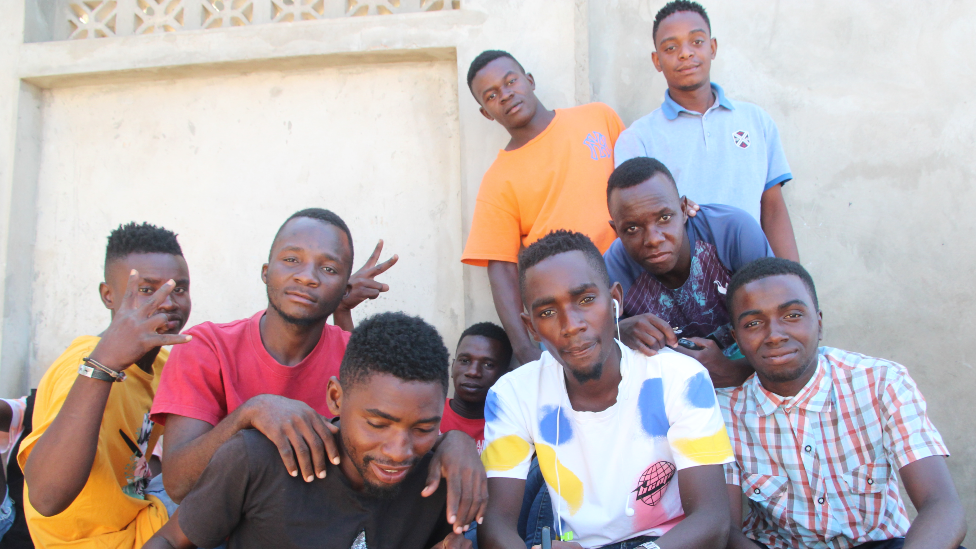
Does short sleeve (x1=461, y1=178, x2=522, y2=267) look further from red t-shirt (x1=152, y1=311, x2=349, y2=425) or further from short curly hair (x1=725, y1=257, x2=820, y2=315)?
short curly hair (x1=725, y1=257, x2=820, y2=315)

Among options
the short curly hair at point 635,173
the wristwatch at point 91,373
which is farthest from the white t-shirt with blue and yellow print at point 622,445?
the wristwatch at point 91,373

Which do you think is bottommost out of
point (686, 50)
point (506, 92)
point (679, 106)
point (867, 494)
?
point (867, 494)

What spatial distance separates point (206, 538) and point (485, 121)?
2.58 metres

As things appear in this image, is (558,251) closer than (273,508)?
No

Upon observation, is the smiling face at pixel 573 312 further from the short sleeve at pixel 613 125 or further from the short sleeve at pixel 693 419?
the short sleeve at pixel 613 125

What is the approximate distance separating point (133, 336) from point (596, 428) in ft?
5.14

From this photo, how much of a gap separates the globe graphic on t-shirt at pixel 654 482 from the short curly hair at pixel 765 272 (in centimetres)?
67

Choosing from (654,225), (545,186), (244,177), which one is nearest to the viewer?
(654,225)

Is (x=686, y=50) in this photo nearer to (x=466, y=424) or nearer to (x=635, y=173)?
(x=635, y=173)

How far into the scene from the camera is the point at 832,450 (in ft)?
7.69

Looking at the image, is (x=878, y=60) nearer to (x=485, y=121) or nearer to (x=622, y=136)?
(x=622, y=136)

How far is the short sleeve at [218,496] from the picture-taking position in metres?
1.93

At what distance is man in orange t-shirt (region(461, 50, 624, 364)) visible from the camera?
338 centimetres

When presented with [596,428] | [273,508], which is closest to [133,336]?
[273,508]
